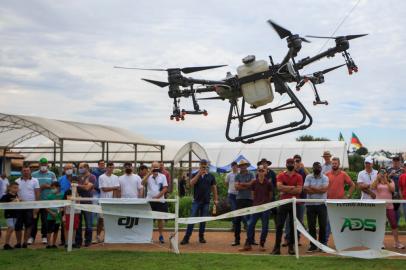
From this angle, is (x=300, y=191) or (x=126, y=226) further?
(x=126, y=226)

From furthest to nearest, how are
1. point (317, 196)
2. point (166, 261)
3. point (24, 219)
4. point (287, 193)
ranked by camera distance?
point (24, 219)
point (317, 196)
point (287, 193)
point (166, 261)

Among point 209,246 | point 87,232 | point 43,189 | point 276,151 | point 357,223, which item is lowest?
point 209,246

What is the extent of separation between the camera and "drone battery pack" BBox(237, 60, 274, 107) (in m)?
10.7

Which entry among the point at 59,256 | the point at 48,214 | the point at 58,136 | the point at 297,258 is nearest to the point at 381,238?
the point at 297,258

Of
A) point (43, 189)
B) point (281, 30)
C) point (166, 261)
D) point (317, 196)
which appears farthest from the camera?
point (43, 189)

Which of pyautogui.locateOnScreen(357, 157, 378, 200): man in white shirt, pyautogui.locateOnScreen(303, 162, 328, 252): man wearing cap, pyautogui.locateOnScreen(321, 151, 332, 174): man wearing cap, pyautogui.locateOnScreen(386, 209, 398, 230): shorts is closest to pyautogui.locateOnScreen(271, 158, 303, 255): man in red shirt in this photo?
pyautogui.locateOnScreen(303, 162, 328, 252): man wearing cap

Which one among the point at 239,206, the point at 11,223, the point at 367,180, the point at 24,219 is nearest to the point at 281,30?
the point at 367,180

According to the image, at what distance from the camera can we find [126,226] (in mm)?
11219

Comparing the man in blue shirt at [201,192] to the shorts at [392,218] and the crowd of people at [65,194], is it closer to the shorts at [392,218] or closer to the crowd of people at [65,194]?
the crowd of people at [65,194]

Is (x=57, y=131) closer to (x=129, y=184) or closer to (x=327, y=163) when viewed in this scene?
(x=129, y=184)

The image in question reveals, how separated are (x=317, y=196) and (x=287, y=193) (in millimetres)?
674

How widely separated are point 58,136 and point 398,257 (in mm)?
13764

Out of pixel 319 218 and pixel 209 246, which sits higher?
pixel 319 218

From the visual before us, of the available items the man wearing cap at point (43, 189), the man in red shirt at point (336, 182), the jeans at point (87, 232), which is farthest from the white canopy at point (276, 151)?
the jeans at point (87, 232)
